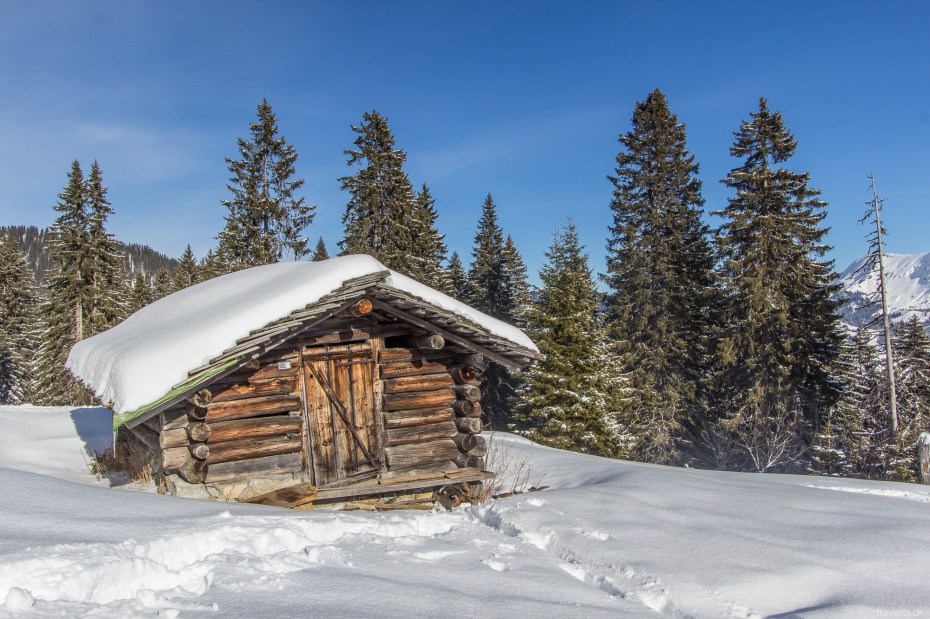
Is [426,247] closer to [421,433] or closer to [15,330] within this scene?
[421,433]

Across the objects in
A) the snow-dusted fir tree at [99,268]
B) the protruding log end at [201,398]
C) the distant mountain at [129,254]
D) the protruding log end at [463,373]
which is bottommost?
the protruding log end at [201,398]

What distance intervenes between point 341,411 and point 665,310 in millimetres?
19507

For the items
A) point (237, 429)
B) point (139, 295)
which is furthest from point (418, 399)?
point (139, 295)

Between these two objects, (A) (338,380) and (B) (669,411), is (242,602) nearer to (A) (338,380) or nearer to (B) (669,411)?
(A) (338,380)

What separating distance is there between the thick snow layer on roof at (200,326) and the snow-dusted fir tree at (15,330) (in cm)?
3575

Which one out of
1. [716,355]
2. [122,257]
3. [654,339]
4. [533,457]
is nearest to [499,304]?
[654,339]

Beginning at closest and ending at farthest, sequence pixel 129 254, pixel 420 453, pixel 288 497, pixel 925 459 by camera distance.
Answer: pixel 288 497 < pixel 420 453 < pixel 925 459 < pixel 129 254

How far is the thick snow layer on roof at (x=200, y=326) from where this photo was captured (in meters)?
6.87

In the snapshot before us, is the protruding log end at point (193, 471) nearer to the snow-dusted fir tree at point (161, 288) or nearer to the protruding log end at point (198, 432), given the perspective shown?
the protruding log end at point (198, 432)

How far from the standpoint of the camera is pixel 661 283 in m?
25.8

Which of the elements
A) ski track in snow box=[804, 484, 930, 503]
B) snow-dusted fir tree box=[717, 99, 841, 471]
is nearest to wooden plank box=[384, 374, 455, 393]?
ski track in snow box=[804, 484, 930, 503]

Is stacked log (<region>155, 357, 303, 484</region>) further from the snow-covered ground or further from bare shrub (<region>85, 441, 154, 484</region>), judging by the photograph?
the snow-covered ground

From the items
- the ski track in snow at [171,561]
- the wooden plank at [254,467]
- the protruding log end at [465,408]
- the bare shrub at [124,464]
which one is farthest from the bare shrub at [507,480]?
A: the bare shrub at [124,464]


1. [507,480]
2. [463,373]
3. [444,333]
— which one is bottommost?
[507,480]
